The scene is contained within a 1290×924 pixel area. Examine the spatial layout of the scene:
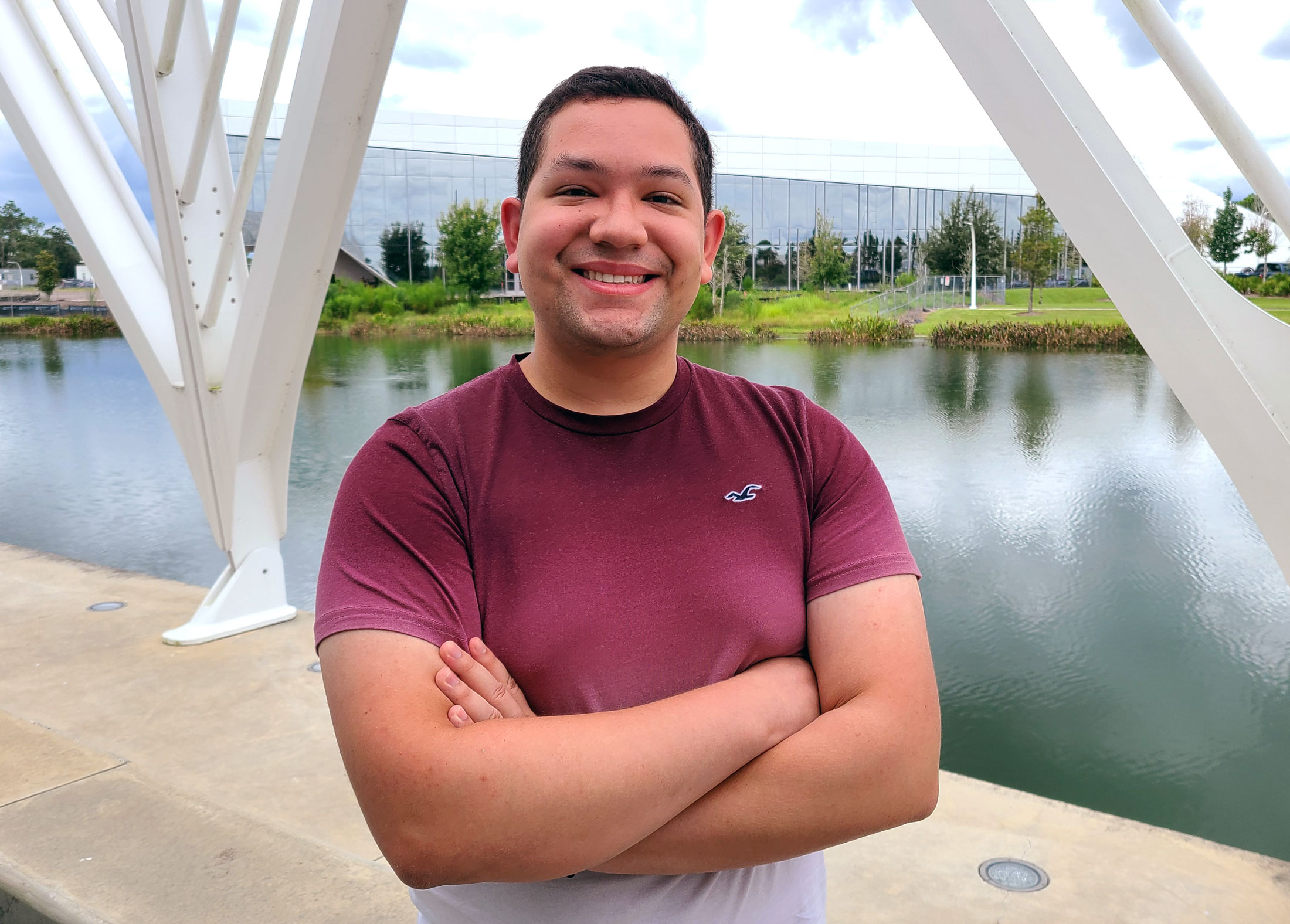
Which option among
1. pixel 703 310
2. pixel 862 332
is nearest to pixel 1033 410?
pixel 862 332

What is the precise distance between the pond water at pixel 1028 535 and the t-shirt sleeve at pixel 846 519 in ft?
8.40

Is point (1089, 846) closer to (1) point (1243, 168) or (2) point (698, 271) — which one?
(1) point (1243, 168)

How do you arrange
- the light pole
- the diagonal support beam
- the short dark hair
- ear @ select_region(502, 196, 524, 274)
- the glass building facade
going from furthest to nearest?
the glass building facade < the light pole < the diagonal support beam < ear @ select_region(502, 196, 524, 274) < the short dark hair

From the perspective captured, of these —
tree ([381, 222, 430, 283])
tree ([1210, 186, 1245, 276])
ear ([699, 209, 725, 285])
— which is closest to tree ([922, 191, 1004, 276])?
tree ([1210, 186, 1245, 276])

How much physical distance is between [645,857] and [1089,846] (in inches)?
87.7

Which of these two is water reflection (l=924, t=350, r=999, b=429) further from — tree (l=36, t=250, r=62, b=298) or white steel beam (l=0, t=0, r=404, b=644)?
tree (l=36, t=250, r=62, b=298)

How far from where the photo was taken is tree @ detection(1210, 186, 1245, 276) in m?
21.8

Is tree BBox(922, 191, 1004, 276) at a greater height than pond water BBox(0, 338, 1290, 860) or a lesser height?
greater

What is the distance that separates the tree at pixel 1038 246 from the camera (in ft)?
A: 79.2

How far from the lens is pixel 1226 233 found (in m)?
22.1

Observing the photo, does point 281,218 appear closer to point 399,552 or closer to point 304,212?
point 304,212

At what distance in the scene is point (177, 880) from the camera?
105 inches

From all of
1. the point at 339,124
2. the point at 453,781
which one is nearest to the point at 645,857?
the point at 453,781

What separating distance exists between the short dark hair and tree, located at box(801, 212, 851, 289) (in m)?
26.4
